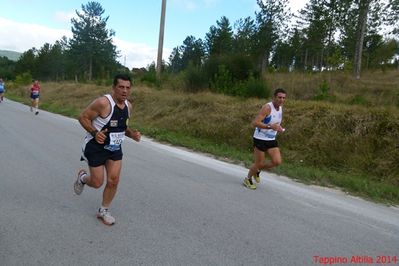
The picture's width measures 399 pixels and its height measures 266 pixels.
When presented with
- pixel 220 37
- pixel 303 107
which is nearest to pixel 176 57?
pixel 220 37

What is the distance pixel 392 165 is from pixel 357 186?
1.92m

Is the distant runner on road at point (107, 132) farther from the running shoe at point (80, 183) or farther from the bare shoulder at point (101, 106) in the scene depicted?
the running shoe at point (80, 183)

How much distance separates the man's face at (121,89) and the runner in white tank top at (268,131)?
2.63 metres

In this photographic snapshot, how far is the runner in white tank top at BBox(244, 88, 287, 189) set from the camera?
5.87 metres

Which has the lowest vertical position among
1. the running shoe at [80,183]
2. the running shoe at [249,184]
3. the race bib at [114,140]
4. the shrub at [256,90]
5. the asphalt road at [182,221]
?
the asphalt road at [182,221]

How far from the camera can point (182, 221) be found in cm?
434

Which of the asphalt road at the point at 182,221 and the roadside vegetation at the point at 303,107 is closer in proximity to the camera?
the asphalt road at the point at 182,221

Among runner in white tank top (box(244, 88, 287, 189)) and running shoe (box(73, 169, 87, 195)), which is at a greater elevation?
runner in white tank top (box(244, 88, 287, 189))

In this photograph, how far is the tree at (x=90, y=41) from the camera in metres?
63.4

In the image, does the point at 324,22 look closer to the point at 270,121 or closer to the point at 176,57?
the point at 270,121

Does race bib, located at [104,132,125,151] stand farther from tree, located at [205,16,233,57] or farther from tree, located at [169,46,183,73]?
tree, located at [169,46,183,73]

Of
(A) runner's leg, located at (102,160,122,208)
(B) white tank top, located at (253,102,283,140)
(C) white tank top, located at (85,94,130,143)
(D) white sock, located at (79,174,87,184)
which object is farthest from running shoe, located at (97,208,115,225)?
(B) white tank top, located at (253,102,283,140)

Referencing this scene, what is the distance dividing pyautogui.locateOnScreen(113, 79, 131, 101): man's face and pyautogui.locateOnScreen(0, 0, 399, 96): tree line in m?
11.0

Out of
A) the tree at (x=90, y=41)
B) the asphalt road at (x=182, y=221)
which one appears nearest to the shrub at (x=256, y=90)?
the asphalt road at (x=182, y=221)
